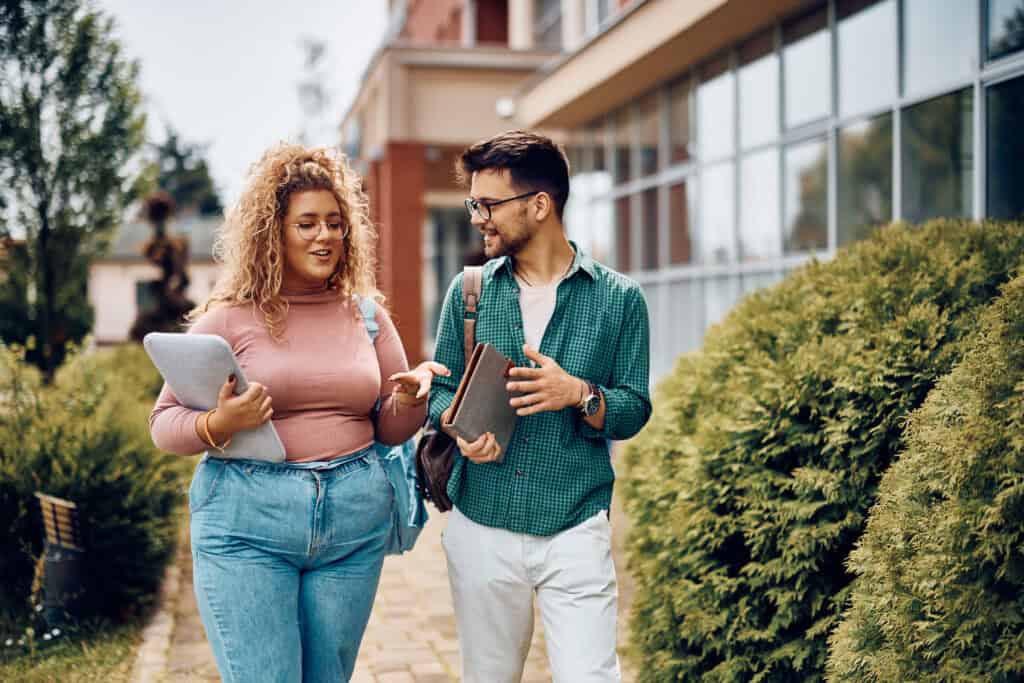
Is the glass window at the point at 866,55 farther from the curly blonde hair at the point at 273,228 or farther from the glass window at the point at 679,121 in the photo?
the curly blonde hair at the point at 273,228

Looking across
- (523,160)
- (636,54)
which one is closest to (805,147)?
(636,54)

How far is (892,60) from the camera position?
879 cm

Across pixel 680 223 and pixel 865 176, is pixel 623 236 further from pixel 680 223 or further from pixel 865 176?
pixel 865 176

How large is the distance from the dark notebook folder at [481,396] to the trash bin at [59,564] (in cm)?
364

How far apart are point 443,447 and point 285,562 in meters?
0.56

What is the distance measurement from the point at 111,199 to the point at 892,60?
22.9ft

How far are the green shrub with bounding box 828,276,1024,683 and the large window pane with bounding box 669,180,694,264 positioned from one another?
954cm

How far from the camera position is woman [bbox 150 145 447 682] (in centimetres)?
317

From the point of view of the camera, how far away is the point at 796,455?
4.20 metres

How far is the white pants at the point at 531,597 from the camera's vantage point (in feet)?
10.6

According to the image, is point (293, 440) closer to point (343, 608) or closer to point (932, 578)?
point (343, 608)

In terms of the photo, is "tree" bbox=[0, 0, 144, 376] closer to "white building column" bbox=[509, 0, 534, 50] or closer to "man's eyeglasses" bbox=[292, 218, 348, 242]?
"man's eyeglasses" bbox=[292, 218, 348, 242]

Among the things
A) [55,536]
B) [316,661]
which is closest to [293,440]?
[316,661]

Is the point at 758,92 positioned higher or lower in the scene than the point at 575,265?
higher
